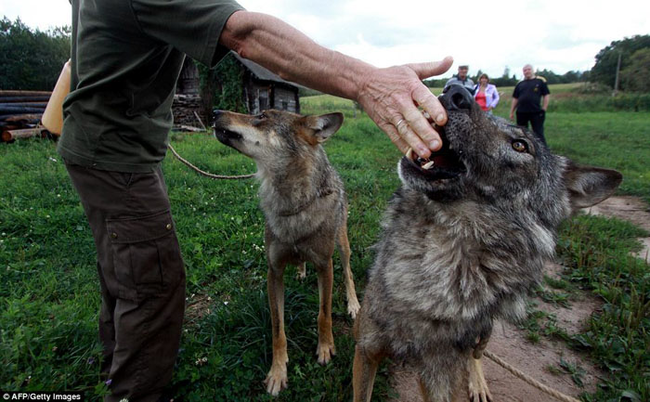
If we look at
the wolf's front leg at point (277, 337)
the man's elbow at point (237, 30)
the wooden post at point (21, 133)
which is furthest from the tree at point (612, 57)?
the wooden post at point (21, 133)

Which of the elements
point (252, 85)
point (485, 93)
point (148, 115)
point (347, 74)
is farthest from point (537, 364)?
point (252, 85)

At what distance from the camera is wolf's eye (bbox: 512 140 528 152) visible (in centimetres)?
180

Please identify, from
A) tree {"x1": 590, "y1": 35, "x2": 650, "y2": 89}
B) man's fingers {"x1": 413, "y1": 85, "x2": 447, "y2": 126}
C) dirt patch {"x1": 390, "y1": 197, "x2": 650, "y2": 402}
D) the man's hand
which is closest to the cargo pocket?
the man's hand

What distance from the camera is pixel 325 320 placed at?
107 inches

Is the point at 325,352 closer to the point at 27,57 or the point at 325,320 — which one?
the point at 325,320

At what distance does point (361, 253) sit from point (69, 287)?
3.07 meters

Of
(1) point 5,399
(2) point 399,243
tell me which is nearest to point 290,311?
(2) point 399,243

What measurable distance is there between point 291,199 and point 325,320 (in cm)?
105

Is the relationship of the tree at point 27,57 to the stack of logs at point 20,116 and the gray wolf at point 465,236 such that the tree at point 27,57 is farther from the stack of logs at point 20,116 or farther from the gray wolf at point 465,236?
the gray wolf at point 465,236

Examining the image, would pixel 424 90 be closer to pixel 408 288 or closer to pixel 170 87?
pixel 408 288

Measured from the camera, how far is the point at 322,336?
8.95 feet

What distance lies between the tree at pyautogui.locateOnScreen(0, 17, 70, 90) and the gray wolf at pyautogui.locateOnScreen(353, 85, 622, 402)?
135ft

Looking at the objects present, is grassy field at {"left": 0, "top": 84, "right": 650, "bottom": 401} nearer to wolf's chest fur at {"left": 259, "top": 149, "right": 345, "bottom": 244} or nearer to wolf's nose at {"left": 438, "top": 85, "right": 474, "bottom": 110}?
wolf's chest fur at {"left": 259, "top": 149, "right": 345, "bottom": 244}

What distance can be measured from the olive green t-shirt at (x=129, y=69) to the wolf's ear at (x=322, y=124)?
1.25m
